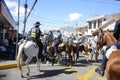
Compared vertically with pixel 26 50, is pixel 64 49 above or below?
below

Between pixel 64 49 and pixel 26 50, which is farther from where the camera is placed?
pixel 64 49

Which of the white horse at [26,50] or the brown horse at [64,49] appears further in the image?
the brown horse at [64,49]

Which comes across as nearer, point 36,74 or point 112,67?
point 112,67

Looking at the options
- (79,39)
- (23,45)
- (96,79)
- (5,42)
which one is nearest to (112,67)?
(96,79)

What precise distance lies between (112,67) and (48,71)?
33.7 feet

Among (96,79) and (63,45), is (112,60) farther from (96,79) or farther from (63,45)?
(63,45)

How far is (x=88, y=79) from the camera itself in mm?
13148

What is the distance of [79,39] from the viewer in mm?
21531

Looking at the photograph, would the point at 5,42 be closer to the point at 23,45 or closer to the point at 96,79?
the point at 23,45

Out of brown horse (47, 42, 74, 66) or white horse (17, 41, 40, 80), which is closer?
white horse (17, 41, 40, 80)

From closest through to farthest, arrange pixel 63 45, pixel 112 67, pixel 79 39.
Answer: pixel 112 67 → pixel 63 45 → pixel 79 39

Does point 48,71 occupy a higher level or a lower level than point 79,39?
lower

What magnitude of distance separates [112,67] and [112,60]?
0.85 feet

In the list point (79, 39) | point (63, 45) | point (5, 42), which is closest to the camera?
point (63, 45)
